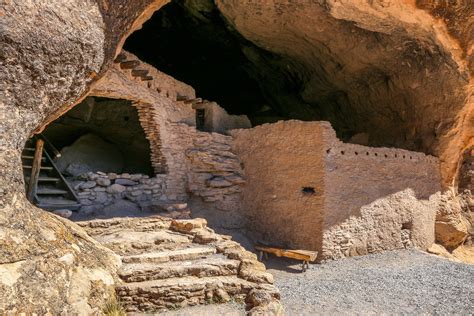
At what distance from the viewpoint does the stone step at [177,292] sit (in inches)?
141

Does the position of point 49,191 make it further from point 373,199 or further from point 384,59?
point 384,59

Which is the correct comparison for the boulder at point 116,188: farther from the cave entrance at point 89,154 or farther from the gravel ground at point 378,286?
the gravel ground at point 378,286

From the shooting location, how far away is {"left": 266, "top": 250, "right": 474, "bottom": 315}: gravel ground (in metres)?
5.18

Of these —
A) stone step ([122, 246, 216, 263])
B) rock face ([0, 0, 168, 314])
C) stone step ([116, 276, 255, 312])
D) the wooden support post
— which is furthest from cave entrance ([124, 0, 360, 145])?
stone step ([116, 276, 255, 312])

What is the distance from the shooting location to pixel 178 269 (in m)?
4.01

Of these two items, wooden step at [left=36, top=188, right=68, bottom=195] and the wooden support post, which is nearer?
the wooden support post

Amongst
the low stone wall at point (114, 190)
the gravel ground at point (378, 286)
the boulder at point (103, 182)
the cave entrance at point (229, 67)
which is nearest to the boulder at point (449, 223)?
the gravel ground at point (378, 286)

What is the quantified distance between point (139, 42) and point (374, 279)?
457 inches

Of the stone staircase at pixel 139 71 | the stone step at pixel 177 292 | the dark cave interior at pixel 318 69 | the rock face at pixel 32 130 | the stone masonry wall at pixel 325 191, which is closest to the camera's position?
the rock face at pixel 32 130

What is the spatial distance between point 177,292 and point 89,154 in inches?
296

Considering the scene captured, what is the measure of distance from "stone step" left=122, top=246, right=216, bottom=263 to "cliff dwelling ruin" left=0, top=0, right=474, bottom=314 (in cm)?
2

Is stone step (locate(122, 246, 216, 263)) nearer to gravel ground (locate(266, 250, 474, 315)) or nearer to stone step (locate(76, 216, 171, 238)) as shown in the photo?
stone step (locate(76, 216, 171, 238))

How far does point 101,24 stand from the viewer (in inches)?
162

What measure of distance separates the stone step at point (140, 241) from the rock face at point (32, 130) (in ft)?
1.93
